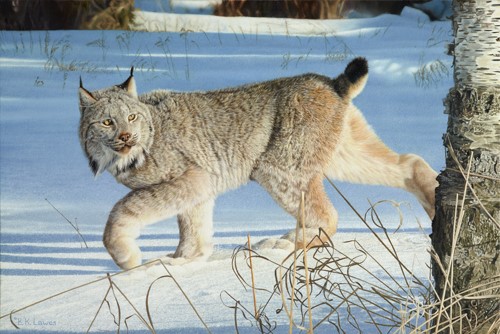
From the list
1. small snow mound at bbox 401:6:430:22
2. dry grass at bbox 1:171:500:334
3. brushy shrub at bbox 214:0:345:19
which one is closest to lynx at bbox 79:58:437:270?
dry grass at bbox 1:171:500:334

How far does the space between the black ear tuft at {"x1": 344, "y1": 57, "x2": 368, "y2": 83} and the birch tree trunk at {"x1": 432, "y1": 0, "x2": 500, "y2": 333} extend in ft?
2.69

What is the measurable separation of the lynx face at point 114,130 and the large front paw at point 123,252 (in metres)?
0.25

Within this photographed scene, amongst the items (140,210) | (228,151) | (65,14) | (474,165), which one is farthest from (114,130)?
(474,165)

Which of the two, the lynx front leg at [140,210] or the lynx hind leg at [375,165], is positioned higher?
the lynx hind leg at [375,165]

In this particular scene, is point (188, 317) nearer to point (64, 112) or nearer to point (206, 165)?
point (206, 165)

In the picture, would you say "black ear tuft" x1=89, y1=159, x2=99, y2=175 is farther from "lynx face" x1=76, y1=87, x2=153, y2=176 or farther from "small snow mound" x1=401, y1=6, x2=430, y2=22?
"small snow mound" x1=401, y1=6, x2=430, y2=22

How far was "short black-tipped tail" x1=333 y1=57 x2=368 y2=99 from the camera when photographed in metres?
2.82

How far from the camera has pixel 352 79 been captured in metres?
2.87

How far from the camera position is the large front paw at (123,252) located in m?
2.75

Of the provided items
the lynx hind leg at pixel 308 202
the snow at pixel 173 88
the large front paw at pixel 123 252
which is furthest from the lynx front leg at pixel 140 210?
the lynx hind leg at pixel 308 202

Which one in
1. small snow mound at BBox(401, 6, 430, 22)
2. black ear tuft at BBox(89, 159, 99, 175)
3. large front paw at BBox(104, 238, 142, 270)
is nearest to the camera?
large front paw at BBox(104, 238, 142, 270)

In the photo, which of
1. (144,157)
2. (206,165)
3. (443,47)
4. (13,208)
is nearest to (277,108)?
(206,165)

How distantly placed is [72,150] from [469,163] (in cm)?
166

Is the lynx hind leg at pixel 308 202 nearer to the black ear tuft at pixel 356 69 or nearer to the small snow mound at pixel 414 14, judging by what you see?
the black ear tuft at pixel 356 69
